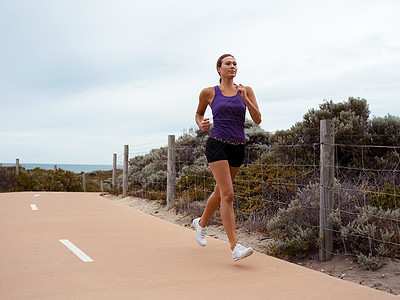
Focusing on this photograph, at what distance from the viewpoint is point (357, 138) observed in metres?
11.6

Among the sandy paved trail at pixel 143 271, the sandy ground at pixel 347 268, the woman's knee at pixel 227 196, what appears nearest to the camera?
the sandy paved trail at pixel 143 271

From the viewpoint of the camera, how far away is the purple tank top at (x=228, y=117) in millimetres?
6000

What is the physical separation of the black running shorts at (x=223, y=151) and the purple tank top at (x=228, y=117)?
83 mm

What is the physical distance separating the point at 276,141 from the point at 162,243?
6.64m

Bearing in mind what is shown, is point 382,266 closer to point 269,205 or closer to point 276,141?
point 269,205

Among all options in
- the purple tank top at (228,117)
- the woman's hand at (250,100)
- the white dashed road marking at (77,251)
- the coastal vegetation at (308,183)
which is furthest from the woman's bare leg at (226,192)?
the white dashed road marking at (77,251)

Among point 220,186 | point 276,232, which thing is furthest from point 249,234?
point 220,186

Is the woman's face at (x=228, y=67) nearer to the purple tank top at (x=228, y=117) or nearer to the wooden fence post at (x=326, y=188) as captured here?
the purple tank top at (x=228, y=117)

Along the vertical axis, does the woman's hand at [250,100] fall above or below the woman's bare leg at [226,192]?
above

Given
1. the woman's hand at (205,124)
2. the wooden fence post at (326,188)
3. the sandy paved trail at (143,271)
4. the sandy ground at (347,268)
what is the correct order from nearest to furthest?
the sandy paved trail at (143,271)
the sandy ground at (347,268)
the woman's hand at (205,124)
the wooden fence post at (326,188)

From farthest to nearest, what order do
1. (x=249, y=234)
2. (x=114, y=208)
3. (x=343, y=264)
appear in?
(x=114, y=208)
(x=249, y=234)
(x=343, y=264)

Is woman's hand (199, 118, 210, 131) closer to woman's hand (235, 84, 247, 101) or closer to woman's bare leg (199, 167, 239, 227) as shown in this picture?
woman's hand (235, 84, 247, 101)

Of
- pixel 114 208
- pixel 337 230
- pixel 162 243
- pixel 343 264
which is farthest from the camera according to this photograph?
pixel 114 208

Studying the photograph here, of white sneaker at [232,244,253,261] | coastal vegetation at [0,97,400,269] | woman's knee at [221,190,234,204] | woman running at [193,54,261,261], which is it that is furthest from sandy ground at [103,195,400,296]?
woman's knee at [221,190,234,204]
